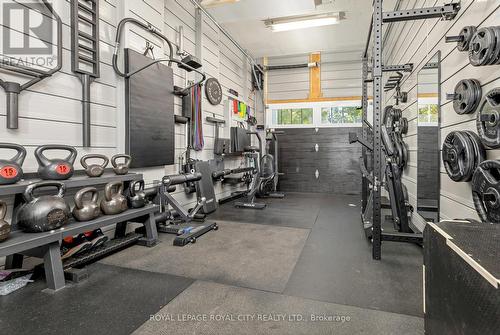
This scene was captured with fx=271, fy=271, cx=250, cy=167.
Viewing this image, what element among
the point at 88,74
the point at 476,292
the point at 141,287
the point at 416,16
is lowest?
the point at 141,287

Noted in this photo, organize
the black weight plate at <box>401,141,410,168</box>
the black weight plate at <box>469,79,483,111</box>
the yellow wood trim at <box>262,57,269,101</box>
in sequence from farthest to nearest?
the yellow wood trim at <box>262,57,269,101</box> → the black weight plate at <box>401,141,410,168</box> → the black weight plate at <box>469,79,483,111</box>

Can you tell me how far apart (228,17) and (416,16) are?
11.2 ft

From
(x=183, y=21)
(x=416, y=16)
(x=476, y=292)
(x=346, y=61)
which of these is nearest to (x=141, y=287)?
(x=476, y=292)

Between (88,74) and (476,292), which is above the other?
(88,74)

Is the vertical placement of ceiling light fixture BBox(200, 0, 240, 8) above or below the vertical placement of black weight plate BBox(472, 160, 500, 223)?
above

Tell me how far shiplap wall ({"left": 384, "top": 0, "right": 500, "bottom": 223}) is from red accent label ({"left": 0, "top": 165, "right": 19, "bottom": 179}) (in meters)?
3.29

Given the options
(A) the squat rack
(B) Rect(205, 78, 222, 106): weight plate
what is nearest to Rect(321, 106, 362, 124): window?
(B) Rect(205, 78, 222, 106): weight plate

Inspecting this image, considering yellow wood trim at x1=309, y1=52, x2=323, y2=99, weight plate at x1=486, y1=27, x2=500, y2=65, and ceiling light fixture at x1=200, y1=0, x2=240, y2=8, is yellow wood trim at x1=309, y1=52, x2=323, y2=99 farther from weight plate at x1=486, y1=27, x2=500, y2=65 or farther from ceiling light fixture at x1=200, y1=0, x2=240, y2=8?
weight plate at x1=486, y1=27, x2=500, y2=65

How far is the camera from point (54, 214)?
2.01 meters

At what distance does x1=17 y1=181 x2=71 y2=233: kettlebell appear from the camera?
193 centimetres

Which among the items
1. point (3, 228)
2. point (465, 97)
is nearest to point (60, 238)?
point (3, 228)

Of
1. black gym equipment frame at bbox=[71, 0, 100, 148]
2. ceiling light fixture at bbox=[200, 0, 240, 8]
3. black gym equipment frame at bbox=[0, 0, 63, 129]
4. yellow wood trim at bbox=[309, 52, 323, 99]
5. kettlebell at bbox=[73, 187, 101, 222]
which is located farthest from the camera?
yellow wood trim at bbox=[309, 52, 323, 99]

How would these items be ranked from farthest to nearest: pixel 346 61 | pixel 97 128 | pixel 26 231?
pixel 346 61 < pixel 97 128 < pixel 26 231

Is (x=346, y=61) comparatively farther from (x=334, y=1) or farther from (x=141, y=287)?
(x=141, y=287)
